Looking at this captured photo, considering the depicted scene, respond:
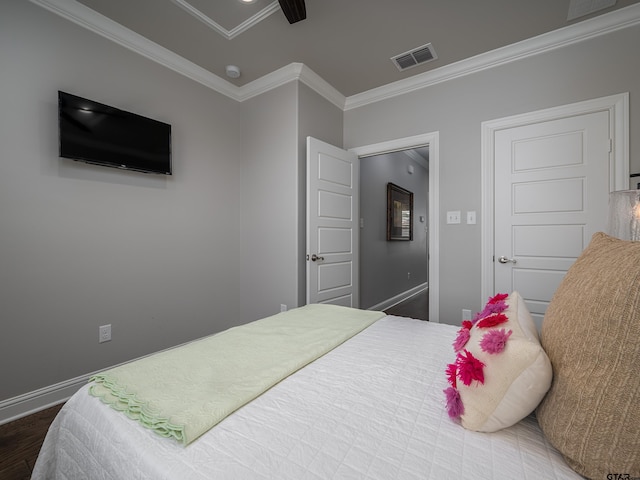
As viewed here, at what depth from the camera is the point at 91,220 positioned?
2.12 meters

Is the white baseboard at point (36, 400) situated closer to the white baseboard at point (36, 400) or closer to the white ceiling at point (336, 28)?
the white baseboard at point (36, 400)

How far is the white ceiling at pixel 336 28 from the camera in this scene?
205 cm

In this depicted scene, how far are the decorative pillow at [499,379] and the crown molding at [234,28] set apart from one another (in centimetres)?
246

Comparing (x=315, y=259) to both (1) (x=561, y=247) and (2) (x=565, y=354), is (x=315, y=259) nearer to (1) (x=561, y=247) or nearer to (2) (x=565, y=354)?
(1) (x=561, y=247)

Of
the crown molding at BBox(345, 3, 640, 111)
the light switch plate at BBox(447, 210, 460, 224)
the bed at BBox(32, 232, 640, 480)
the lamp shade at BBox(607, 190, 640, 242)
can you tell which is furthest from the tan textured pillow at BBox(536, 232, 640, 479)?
the crown molding at BBox(345, 3, 640, 111)

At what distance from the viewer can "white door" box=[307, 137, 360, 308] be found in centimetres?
283

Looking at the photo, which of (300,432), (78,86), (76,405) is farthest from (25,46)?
(300,432)

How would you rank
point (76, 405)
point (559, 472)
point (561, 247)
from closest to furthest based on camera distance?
point (559, 472)
point (76, 405)
point (561, 247)

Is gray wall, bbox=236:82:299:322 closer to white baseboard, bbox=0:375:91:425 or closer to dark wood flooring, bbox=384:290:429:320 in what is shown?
white baseboard, bbox=0:375:91:425

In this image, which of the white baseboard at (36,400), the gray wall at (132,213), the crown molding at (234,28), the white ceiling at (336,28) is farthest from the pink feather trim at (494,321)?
the white baseboard at (36,400)

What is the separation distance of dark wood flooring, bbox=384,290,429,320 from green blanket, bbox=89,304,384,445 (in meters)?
2.89

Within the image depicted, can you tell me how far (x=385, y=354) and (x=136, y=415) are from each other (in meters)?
0.86

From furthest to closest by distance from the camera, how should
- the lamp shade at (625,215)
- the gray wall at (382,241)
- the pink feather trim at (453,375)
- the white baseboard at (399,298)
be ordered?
1. the white baseboard at (399,298)
2. the gray wall at (382,241)
3. the lamp shade at (625,215)
4. the pink feather trim at (453,375)

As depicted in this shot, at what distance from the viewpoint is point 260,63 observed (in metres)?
2.74
